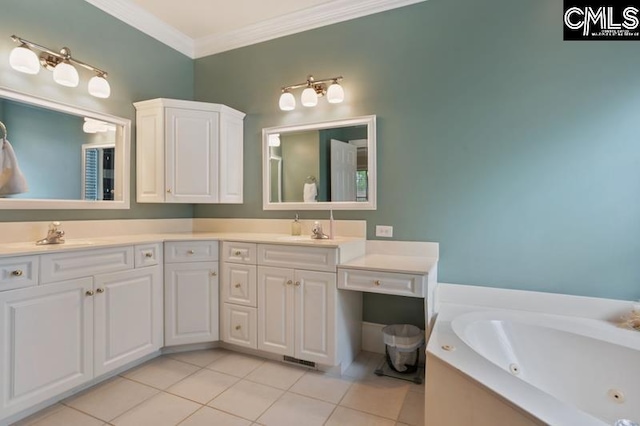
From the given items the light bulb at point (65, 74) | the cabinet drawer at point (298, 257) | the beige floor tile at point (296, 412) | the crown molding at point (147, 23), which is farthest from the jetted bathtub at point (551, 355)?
the crown molding at point (147, 23)

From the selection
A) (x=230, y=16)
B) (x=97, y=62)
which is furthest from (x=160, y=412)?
(x=230, y=16)

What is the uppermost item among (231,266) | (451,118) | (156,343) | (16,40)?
(16,40)

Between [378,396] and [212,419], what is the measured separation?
3.21 feet

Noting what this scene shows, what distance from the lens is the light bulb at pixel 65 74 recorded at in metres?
2.14

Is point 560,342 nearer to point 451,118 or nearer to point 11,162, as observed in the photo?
point 451,118

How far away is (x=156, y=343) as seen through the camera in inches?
92.2

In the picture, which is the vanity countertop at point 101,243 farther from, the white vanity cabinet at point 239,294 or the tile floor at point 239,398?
the tile floor at point 239,398

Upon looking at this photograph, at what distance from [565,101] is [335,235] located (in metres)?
1.82

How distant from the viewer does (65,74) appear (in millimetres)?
2156

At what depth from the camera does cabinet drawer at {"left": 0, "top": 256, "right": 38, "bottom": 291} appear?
1600 millimetres

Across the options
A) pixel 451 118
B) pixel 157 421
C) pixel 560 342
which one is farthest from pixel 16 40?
pixel 560 342

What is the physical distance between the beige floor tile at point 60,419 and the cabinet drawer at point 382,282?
5.17ft

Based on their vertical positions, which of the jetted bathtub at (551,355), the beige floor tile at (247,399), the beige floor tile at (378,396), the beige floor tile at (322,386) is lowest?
the beige floor tile at (378,396)

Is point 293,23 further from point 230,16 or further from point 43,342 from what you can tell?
point 43,342
